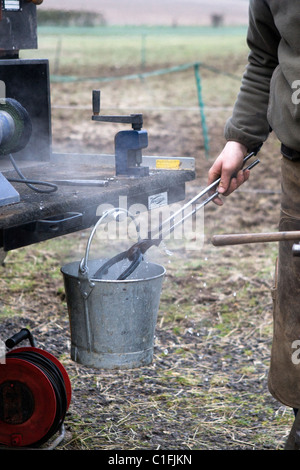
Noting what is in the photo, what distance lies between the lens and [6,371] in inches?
95.0

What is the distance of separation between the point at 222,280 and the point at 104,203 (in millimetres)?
2480

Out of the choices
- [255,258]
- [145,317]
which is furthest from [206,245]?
[145,317]

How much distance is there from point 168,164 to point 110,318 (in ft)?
2.89

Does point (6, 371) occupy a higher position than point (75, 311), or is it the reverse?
point (75, 311)

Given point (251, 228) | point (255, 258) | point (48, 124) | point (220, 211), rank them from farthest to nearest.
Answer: point (220, 211) → point (251, 228) → point (255, 258) → point (48, 124)

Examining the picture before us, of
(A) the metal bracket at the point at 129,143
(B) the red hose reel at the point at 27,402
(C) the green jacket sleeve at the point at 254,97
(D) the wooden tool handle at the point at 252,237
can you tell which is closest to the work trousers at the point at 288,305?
(C) the green jacket sleeve at the point at 254,97

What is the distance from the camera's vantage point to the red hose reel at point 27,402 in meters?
2.41

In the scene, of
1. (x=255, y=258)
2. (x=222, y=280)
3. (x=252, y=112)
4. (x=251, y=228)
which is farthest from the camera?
(x=251, y=228)

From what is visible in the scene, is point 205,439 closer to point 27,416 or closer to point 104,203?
point 27,416

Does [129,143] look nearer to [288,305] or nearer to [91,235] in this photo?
[91,235]

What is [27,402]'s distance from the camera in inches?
96.0

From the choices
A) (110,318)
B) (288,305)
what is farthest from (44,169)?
(288,305)

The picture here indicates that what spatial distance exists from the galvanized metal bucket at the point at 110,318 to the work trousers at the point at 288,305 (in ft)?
1.62
